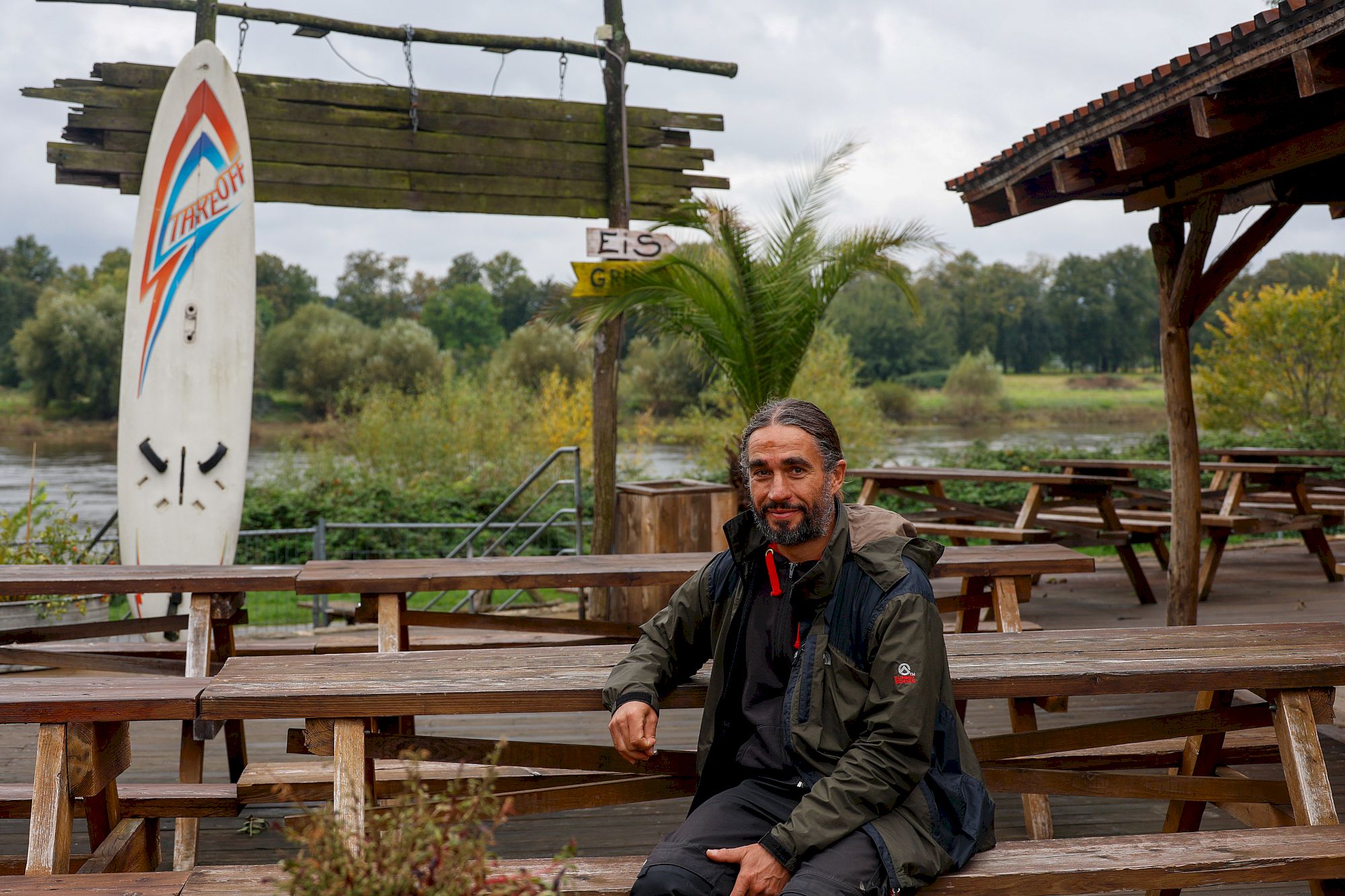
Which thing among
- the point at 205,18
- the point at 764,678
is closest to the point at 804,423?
the point at 764,678

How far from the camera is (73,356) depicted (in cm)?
3147

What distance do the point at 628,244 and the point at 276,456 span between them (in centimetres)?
1002

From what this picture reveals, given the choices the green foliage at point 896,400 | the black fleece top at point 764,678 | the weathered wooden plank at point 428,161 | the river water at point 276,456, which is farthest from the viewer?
the green foliage at point 896,400

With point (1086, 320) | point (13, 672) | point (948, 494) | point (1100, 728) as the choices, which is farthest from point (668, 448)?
point (1100, 728)

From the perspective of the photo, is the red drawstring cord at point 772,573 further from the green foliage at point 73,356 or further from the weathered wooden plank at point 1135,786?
the green foliage at point 73,356

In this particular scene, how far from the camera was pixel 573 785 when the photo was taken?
2.89 meters

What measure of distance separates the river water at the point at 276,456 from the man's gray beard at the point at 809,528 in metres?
6.42

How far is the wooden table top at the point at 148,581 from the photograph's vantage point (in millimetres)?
3854

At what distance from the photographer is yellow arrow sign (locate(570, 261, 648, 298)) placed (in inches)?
283

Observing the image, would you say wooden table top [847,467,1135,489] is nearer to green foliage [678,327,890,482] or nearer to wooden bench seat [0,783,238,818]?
wooden bench seat [0,783,238,818]

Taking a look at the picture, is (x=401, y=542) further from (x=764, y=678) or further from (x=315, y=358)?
(x=315, y=358)

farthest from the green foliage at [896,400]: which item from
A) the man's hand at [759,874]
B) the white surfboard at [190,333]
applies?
the man's hand at [759,874]

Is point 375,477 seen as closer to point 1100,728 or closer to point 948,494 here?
point 948,494

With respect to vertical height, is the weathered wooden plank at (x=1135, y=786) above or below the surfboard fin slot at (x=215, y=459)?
below
